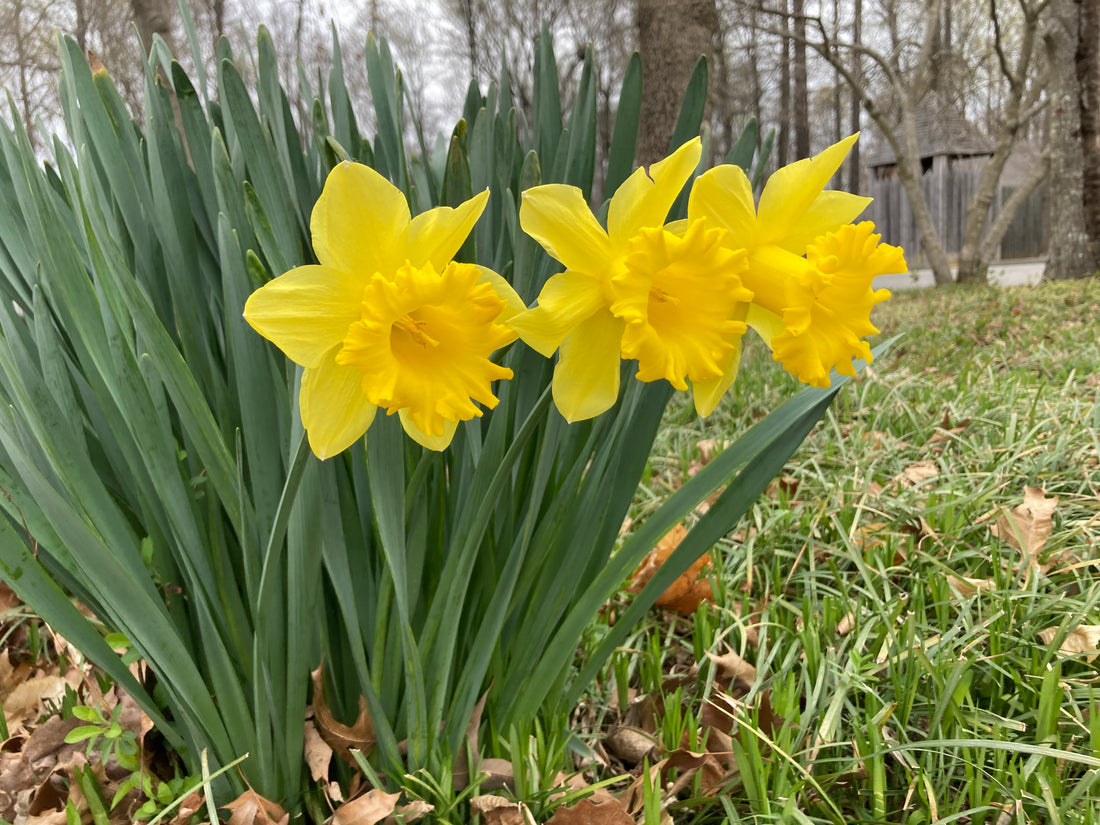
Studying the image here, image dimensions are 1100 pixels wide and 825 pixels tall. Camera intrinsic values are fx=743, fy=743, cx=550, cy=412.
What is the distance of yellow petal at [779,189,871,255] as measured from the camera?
65cm

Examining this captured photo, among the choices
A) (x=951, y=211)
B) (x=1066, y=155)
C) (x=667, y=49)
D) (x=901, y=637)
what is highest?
(x=951, y=211)

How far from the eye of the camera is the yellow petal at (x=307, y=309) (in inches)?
21.4

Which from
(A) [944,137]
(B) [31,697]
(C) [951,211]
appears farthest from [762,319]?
(A) [944,137]

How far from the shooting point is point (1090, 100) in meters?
5.46

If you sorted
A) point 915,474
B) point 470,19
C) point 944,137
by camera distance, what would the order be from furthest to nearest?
point 944,137, point 470,19, point 915,474

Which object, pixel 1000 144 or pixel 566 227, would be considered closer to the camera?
pixel 566 227

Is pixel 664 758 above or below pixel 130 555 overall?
below

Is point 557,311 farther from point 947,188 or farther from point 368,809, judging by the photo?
point 947,188

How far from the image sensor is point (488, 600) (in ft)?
2.96

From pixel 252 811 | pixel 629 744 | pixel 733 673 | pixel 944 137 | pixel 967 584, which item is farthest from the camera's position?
pixel 944 137

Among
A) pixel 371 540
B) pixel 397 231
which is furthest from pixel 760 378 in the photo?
pixel 397 231

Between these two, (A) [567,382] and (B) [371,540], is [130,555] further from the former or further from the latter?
(A) [567,382]

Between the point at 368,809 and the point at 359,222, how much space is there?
643 millimetres

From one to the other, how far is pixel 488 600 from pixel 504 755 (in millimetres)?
212
